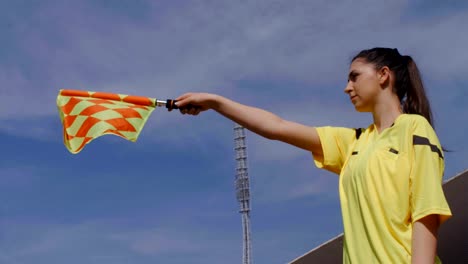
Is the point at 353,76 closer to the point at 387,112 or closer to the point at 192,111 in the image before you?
the point at 387,112

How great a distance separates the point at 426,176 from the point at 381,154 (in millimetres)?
206

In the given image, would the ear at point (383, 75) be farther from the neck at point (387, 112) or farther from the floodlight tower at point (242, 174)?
the floodlight tower at point (242, 174)

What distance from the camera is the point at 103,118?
351 centimetres

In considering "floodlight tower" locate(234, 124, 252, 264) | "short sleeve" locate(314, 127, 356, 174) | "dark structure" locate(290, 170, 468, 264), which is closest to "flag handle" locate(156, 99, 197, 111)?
"short sleeve" locate(314, 127, 356, 174)

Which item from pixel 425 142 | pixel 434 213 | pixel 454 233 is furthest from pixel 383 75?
pixel 454 233

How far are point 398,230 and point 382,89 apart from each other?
59 cm

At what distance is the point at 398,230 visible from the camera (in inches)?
103

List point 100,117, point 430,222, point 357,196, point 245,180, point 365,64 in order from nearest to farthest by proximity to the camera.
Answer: point 430,222 → point 357,196 → point 365,64 → point 100,117 → point 245,180

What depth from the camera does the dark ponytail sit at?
9.66 ft

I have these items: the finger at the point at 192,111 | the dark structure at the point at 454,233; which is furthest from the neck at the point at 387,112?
the dark structure at the point at 454,233

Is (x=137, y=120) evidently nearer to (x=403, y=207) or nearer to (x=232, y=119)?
(x=232, y=119)

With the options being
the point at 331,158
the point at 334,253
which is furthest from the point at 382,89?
the point at 334,253

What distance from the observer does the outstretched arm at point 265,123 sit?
3033 millimetres

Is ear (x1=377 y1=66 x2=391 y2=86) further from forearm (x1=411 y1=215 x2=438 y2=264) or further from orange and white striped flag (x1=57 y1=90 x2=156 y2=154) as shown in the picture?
orange and white striped flag (x1=57 y1=90 x2=156 y2=154)
